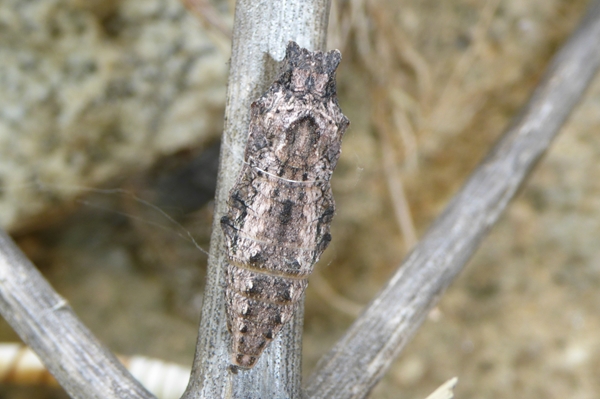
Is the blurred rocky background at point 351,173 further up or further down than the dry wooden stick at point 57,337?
further up

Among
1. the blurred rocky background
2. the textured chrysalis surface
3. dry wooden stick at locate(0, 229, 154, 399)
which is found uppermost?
the blurred rocky background

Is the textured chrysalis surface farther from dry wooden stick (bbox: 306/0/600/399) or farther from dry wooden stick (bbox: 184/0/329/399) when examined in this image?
dry wooden stick (bbox: 306/0/600/399)

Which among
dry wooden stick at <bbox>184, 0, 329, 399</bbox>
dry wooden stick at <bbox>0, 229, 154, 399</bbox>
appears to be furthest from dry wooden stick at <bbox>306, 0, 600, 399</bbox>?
dry wooden stick at <bbox>0, 229, 154, 399</bbox>

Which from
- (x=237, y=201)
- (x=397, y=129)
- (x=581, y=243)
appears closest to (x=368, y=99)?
(x=397, y=129)

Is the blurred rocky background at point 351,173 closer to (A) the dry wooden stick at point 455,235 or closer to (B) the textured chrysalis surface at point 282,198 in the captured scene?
(A) the dry wooden stick at point 455,235

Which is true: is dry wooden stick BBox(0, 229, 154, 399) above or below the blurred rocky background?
below

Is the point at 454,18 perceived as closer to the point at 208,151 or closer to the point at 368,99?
the point at 368,99

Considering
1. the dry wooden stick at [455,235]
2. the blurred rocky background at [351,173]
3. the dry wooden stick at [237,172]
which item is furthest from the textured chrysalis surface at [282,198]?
the blurred rocky background at [351,173]

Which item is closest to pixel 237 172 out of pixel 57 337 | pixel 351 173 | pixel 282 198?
pixel 282 198
